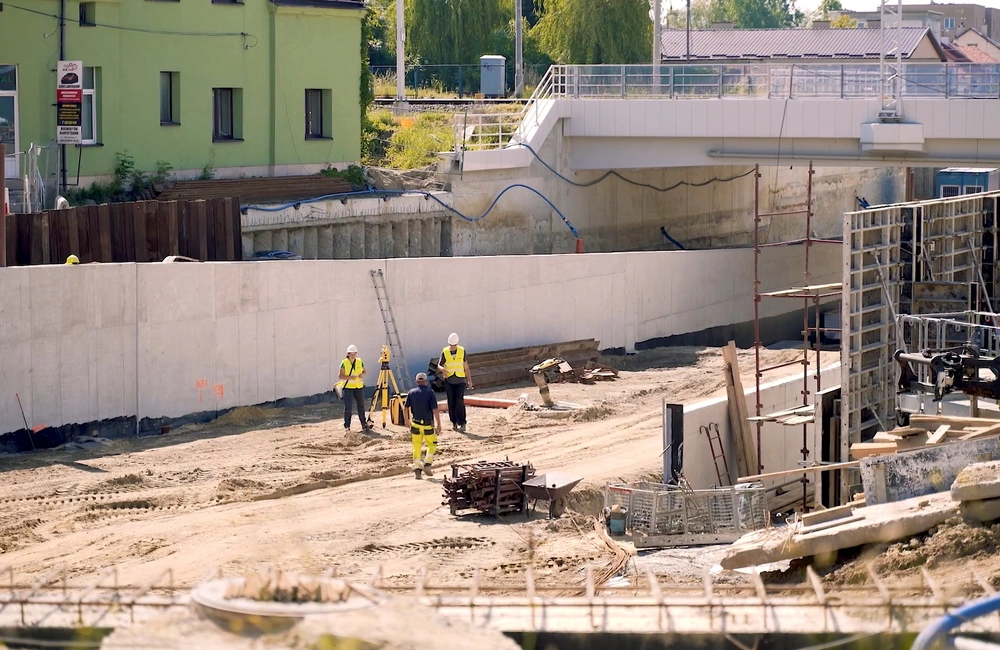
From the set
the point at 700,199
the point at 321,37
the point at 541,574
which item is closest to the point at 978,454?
the point at 541,574

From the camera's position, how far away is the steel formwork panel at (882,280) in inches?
798

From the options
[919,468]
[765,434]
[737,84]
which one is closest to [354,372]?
[765,434]

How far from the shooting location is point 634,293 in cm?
3256

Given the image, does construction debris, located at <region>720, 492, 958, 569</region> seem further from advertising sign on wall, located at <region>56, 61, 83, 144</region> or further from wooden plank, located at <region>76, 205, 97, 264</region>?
advertising sign on wall, located at <region>56, 61, 83, 144</region>

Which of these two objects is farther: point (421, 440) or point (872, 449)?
point (421, 440)

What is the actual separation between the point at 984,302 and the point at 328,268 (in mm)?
11264

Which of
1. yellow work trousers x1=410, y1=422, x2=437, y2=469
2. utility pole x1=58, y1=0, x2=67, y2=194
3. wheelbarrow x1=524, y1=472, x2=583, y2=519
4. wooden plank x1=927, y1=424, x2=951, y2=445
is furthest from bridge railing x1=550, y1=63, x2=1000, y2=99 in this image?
wheelbarrow x1=524, y1=472, x2=583, y2=519

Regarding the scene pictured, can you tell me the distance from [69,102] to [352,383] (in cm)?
1026

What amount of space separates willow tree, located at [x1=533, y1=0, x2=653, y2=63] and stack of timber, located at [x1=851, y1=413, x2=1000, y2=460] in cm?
3797

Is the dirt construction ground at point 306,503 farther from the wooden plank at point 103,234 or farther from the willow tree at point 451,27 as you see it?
the willow tree at point 451,27

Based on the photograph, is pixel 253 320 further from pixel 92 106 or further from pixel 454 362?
pixel 92 106

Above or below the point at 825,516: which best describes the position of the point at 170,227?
above

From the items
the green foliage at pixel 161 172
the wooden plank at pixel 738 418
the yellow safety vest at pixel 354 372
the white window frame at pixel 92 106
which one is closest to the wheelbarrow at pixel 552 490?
the wooden plank at pixel 738 418

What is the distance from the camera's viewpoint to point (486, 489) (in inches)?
700
